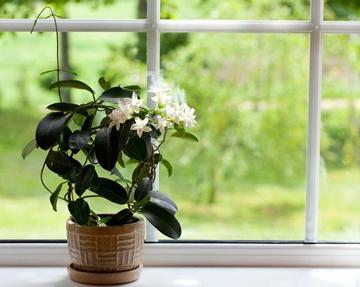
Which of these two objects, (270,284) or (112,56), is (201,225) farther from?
(112,56)

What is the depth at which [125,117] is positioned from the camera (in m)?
2.14

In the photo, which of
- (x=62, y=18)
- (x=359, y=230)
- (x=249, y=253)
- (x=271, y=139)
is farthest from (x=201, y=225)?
(x=62, y=18)

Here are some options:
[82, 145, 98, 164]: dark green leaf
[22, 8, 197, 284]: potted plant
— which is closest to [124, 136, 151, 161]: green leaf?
[22, 8, 197, 284]: potted plant

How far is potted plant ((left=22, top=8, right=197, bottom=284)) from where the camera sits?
2.16m

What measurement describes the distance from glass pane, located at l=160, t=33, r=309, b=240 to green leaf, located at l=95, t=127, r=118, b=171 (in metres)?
0.46

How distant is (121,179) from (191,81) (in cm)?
48

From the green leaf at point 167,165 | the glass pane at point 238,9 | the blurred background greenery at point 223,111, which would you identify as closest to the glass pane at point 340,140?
the blurred background greenery at point 223,111

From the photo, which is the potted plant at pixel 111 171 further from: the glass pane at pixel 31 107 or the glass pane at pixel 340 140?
the glass pane at pixel 340 140

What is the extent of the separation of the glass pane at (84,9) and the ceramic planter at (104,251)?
72cm

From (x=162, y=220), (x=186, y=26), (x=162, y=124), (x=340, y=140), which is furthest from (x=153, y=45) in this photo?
(x=340, y=140)

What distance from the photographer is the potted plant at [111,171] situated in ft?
7.09

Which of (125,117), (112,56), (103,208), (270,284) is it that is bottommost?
A: (270,284)

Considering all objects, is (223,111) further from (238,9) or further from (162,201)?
(162,201)

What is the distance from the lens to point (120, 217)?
2281 millimetres
